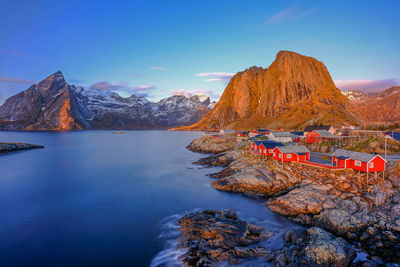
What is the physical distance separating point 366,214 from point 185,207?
17.6m

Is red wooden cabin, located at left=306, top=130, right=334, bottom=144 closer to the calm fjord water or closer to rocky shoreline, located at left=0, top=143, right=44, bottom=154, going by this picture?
the calm fjord water

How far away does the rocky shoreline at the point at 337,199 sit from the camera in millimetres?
16217

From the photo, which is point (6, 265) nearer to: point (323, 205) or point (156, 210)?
point (156, 210)

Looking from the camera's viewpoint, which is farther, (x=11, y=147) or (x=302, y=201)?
(x=11, y=147)

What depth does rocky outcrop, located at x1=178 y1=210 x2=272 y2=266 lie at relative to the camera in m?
14.3

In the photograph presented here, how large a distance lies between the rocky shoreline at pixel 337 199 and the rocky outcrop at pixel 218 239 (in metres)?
5.74

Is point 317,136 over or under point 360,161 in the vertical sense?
over

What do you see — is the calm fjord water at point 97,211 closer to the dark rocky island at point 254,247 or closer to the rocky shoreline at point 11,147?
the dark rocky island at point 254,247

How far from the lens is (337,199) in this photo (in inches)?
863

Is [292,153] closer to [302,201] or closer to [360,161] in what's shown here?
[360,161]

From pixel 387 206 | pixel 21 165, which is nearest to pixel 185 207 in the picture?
pixel 387 206

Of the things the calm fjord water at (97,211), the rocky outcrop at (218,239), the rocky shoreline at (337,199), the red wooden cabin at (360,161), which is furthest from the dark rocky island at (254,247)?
the red wooden cabin at (360,161)

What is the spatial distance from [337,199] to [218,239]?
46.0 feet

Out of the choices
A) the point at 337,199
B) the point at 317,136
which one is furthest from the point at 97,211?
the point at 317,136
